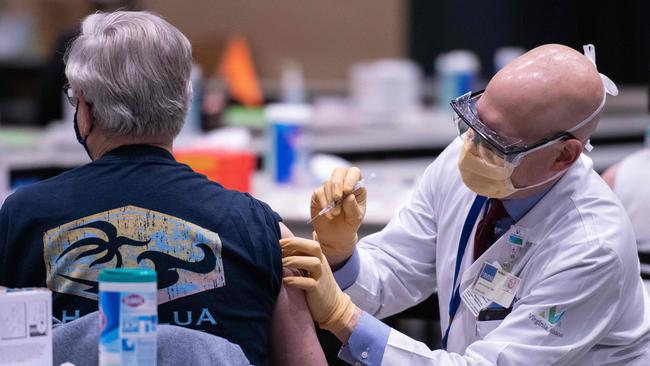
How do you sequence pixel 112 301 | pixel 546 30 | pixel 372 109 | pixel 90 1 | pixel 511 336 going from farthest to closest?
pixel 546 30 < pixel 372 109 < pixel 90 1 < pixel 511 336 < pixel 112 301

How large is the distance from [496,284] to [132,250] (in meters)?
0.72

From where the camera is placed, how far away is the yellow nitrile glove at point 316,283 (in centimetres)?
181

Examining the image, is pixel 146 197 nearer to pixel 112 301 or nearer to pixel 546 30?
pixel 112 301

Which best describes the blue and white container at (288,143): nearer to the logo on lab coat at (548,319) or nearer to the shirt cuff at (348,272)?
the shirt cuff at (348,272)

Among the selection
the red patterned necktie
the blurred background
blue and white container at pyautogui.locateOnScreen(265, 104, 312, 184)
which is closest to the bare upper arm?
the red patterned necktie

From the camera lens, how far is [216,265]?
5.66 ft

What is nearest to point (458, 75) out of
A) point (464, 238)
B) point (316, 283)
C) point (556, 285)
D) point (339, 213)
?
point (464, 238)

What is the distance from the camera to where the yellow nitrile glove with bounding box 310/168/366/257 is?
2.03 m

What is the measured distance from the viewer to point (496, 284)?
201 centimetres

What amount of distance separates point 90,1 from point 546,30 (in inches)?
150

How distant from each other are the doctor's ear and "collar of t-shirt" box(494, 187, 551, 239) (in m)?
0.06

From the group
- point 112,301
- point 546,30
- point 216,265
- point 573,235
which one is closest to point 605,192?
point 573,235

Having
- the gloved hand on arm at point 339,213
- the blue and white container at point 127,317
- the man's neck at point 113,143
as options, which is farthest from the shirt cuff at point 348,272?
the blue and white container at point 127,317

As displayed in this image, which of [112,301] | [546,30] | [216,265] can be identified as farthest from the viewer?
[546,30]
